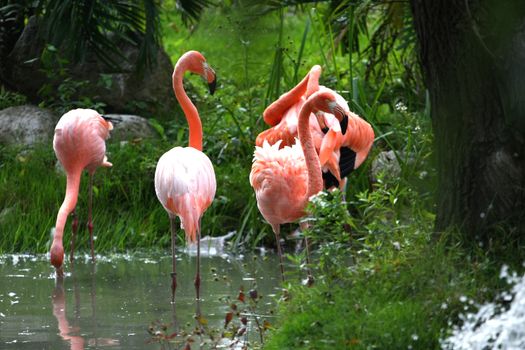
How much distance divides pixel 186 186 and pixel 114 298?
0.81 metres

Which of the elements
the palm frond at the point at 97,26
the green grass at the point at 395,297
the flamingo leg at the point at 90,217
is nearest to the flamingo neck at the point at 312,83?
the flamingo leg at the point at 90,217

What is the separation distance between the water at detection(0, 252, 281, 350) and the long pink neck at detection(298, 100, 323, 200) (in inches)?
25.5

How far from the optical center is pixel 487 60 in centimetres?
444

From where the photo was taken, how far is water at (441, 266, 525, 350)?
3.76m

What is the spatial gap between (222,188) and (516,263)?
4617 mm

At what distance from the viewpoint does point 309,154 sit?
6.03 m

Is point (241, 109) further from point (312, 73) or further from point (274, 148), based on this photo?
point (274, 148)

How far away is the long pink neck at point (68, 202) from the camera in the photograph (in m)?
7.40

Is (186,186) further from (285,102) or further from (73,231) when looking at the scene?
(73,231)

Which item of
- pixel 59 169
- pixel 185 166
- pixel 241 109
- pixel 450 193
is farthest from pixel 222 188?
pixel 450 193

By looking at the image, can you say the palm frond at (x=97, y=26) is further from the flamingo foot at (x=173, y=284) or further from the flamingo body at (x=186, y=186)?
the flamingo foot at (x=173, y=284)

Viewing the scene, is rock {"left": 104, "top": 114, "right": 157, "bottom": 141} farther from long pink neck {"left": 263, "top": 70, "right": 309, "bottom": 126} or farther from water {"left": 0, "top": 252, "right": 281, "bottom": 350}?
long pink neck {"left": 263, "top": 70, "right": 309, "bottom": 126}

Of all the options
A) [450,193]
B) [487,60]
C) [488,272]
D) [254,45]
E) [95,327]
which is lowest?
[95,327]

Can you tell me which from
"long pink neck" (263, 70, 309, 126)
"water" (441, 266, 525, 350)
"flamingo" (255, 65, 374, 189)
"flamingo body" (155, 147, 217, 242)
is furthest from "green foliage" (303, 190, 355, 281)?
"long pink neck" (263, 70, 309, 126)
